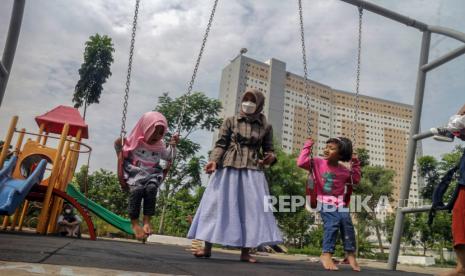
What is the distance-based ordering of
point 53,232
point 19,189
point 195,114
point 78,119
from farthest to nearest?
point 195,114 < point 78,119 < point 53,232 < point 19,189

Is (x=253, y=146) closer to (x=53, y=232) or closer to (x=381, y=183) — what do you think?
(x=53, y=232)

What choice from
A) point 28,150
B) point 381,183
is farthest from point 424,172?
point 28,150

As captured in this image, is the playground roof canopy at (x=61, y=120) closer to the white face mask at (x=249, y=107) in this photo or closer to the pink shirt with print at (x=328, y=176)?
the white face mask at (x=249, y=107)

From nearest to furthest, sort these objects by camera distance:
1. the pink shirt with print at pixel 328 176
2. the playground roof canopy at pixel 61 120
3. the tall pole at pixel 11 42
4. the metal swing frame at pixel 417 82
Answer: the tall pole at pixel 11 42
the pink shirt with print at pixel 328 176
the metal swing frame at pixel 417 82
the playground roof canopy at pixel 61 120

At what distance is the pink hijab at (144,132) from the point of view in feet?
12.2

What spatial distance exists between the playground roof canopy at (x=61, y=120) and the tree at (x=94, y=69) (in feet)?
49.7

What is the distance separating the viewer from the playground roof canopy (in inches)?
328

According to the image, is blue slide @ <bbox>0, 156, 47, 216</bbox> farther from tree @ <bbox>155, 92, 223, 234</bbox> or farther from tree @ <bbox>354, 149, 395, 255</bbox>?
tree @ <bbox>354, 149, 395, 255</bbox>

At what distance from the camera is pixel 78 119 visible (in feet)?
28.3

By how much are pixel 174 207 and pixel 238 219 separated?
50.8 feet

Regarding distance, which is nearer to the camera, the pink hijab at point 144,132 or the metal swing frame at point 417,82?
the pink hijab at point 144,132

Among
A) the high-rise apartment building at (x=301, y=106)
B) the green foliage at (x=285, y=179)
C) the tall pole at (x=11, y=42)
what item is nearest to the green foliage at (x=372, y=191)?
the high-rise apartment building at (x=301, y=106)

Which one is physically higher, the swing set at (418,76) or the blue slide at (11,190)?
the swing set at (418,76)

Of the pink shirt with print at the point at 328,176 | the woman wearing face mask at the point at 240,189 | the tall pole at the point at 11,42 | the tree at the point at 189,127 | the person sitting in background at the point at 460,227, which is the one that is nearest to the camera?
the person sitting in background at the point at 460,227
